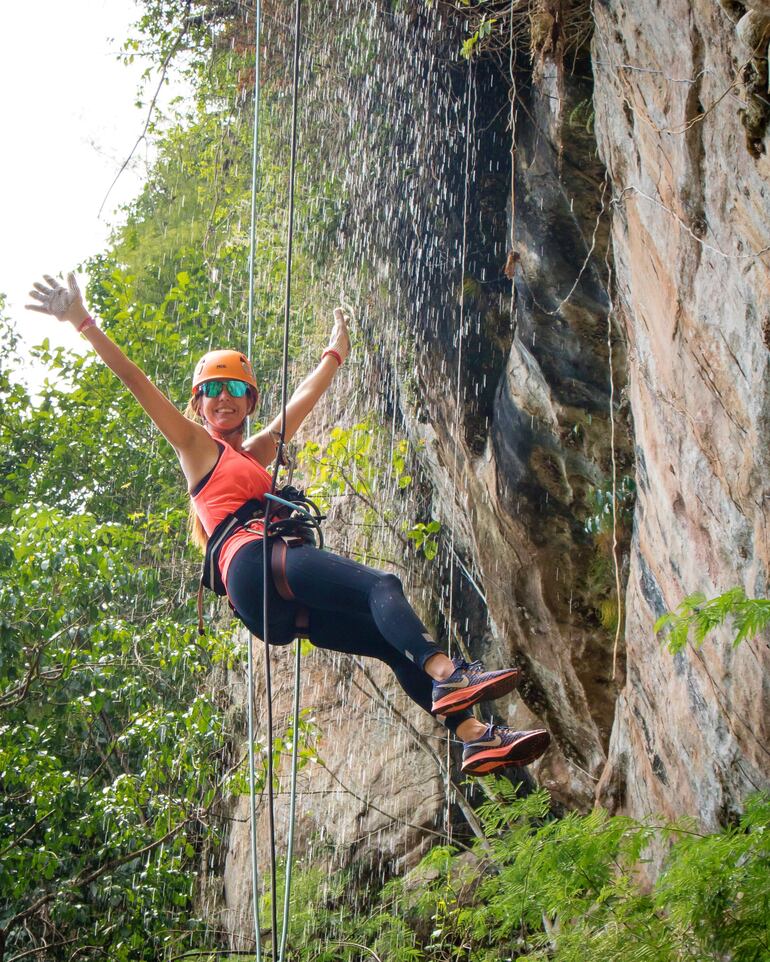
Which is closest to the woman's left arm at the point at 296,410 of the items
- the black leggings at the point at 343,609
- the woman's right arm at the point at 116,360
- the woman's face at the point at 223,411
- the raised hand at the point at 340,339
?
the raised hand at the point at 340,339

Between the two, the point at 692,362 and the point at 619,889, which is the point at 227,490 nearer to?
the point at 692,362

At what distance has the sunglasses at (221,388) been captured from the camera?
13.1 feet

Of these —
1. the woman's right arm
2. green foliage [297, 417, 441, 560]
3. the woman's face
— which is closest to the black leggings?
the woman's right arm

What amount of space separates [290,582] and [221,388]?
3.06ft

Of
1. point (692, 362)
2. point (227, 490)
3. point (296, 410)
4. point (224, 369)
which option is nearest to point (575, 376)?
point (692, 362)

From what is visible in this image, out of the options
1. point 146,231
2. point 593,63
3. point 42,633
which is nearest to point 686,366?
point 593,63

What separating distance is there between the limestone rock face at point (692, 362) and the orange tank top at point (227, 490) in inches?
63.5

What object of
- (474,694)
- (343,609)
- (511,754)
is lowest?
(511,754)

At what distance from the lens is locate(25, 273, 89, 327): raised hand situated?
3590 mm

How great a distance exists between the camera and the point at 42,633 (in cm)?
750

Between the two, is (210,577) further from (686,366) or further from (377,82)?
(377,82)

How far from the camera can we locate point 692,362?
3.79 m

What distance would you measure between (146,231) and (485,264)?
6721 mm

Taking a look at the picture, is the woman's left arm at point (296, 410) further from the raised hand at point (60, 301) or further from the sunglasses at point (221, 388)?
the raised hand at point (60, 301)
